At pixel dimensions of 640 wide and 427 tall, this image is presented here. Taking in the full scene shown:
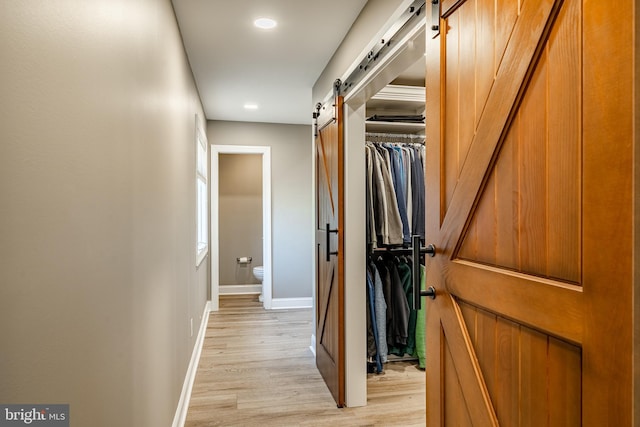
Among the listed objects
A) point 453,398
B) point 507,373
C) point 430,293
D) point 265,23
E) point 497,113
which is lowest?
point 453,398

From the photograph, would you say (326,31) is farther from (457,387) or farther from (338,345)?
(457,387)

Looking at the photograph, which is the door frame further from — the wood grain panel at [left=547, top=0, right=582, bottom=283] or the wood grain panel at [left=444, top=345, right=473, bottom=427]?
the wood grain panel at [left=547, top=0, right=582, bottom=283]

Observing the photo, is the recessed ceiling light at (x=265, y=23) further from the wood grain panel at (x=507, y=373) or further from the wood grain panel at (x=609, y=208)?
the wood grain panel at (x=507, y=373)

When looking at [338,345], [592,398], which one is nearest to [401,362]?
[338,345]

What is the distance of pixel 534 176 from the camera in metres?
0.91

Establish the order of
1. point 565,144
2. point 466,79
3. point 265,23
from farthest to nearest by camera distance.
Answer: point 265,23 → point 466,79 → point 565,144

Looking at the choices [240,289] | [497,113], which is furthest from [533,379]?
[240,289]

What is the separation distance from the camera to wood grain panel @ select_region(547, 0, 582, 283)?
795mm

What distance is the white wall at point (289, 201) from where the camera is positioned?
17.8 feet

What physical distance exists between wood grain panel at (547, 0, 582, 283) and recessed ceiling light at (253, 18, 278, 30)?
80.2 inches

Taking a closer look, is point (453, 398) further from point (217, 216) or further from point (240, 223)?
point (240, 223)

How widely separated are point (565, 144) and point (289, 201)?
4.76m

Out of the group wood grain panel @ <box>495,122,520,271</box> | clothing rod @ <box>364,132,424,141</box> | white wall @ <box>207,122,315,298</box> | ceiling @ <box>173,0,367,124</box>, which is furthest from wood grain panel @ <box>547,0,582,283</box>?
white wall @ <box>207,122,315,298</box>

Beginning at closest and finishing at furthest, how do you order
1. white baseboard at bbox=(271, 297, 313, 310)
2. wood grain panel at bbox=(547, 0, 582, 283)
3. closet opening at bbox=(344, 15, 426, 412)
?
wood grain panel at bbox=(547, 0, 582, 283), closet opening at bbox=(344, 15, 426, 412), white baseboard at bbox=(271, 297, 313, 310)
